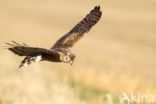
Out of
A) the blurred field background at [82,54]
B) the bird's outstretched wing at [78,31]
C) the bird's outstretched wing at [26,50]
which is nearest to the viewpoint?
the bird's outstretched wing at [26,50]

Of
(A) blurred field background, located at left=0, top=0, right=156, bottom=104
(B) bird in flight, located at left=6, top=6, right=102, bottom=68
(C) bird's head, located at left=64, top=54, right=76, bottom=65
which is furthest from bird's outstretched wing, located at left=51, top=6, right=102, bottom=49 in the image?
(A) blurred field background, located at left=0, top=0, right=156, bottom=104

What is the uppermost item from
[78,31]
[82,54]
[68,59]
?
[82,54]

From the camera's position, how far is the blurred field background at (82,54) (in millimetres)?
10091

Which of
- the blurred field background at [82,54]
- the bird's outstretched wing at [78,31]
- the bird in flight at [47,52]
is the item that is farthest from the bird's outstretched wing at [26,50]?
the blurred field background at [82,54]

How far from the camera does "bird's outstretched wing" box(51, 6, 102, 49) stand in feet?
19.8

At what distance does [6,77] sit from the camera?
10.2m

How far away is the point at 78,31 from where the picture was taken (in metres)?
6.21

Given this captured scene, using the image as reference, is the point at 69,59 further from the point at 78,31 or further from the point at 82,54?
the point at 82,54

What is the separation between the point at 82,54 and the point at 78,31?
12873 millimetres

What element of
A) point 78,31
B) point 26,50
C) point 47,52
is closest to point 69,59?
point 47,52

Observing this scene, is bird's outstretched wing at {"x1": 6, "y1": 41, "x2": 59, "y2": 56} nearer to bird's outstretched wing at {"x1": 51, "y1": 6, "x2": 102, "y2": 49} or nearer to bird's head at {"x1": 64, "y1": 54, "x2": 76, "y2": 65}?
bird's head at {"x1": 64, "y1": 54, "x2": 76, "y2": 65}

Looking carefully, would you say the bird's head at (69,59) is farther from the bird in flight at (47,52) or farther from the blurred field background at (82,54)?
the blurred field background at (82,54)

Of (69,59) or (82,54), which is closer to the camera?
(69,59)

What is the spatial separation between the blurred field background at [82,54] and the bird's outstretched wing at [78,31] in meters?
2.23
